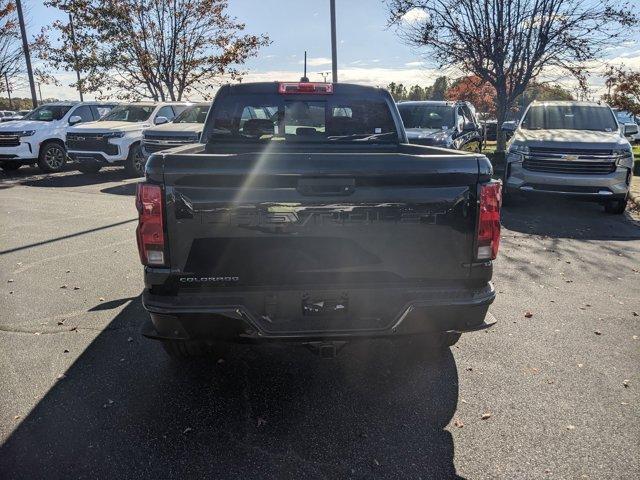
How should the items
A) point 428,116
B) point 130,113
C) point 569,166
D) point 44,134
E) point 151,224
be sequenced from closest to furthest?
1. point 151,224
2. point 569,166
3. point 428,116
4. point 44,134
5. point 130,113

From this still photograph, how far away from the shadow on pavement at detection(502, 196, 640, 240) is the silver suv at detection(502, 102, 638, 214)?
0.39m

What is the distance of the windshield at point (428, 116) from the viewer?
40.5ft

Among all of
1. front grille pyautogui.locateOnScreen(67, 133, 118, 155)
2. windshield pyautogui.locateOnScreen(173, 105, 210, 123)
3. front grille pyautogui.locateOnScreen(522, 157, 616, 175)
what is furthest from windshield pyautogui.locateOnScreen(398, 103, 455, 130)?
front grille pyautogui.locateOnScreen(67, 133, 118, 155)

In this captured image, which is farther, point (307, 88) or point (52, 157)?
point (52, 157)

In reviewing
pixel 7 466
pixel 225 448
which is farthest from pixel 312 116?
pixel 7 466

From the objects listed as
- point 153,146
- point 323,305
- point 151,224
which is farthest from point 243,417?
point 153,146

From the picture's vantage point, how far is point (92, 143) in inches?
548

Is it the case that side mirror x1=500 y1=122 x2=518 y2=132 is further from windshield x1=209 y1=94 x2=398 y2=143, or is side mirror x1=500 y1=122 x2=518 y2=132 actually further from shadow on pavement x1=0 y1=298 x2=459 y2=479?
shadow on pavement x1=0 y1=298 x2=459 y2=479

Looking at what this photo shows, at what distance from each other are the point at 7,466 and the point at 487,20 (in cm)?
1659

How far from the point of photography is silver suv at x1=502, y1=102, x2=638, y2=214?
9.02 metres

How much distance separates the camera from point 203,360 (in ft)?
12.5

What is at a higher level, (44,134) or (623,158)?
(44,134)

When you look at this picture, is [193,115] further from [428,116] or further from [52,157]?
[428,116]

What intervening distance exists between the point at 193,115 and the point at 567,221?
392 inches
